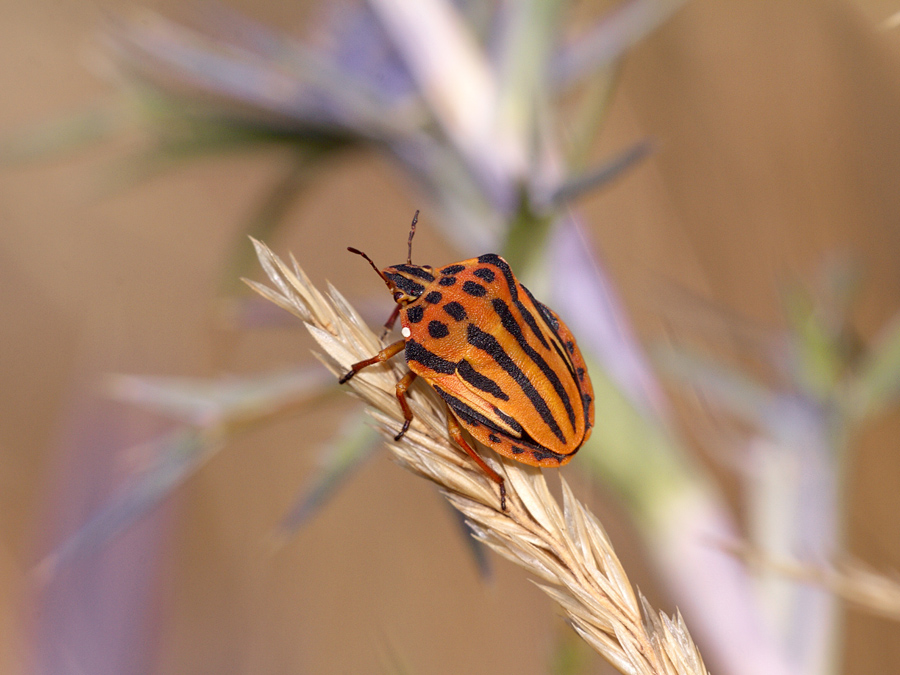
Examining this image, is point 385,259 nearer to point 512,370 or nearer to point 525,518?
point 512,370

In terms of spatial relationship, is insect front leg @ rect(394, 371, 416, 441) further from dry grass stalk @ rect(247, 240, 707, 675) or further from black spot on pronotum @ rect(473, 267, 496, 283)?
black spot on pronotum @ rect(473, 267, 496, 283)

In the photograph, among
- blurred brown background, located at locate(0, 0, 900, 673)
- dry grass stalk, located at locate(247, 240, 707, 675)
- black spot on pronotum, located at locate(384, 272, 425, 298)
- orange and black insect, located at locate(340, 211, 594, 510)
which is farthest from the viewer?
blurred brown background, located at locate(0, 0, 900, 673)

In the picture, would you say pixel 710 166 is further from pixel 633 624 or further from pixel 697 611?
pixel 633 624

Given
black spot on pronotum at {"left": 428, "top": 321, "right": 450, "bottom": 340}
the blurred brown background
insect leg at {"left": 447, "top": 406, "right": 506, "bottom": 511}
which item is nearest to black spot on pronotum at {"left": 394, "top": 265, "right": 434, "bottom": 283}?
black spot on pronotum at {"left": 428, "top": 321, "right": 450, "bottom": 340}

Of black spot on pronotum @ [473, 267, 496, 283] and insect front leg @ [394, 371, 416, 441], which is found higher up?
black spot on pronotum @ [473, 267, 496, 283]

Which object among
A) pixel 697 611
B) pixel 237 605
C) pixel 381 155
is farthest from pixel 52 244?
pixel 697 611

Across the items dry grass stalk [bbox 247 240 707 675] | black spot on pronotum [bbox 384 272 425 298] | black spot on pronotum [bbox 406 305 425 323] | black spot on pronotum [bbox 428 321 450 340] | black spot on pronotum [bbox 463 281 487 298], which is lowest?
dry grass stalk [bbox 247 240 707 675]

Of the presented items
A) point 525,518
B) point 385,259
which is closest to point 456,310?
point 525,518
